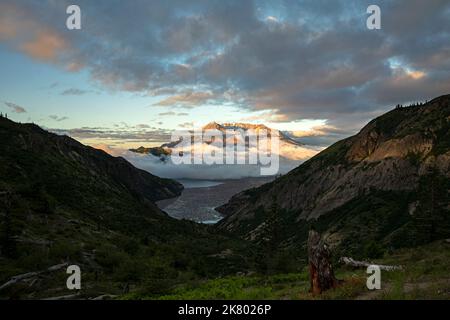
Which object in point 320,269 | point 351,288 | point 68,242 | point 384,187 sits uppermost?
point 320,269

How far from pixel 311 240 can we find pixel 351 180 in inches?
6782

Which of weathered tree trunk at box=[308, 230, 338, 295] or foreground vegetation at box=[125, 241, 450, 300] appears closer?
foreground vegetation at box=[125, 241, 450, 300]

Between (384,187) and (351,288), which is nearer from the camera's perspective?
(351,288)

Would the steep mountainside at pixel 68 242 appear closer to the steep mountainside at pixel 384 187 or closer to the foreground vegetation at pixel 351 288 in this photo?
the foreground vegetation at pixel 351 288

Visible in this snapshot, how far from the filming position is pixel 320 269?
17.6 meters

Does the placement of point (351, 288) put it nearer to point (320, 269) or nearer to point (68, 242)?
point (320, 269)

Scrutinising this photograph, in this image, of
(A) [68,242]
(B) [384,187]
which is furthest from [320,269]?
(B) [384,187]

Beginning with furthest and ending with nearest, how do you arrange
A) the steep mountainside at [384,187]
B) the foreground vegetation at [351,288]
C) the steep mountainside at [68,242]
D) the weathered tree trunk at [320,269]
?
the steep mountainside at [384,187]
the steep mountainside at [68,242]
the weathered tree trunk at [320,269]
the foreground vegetation at [351,288]

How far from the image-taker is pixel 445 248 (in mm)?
33375

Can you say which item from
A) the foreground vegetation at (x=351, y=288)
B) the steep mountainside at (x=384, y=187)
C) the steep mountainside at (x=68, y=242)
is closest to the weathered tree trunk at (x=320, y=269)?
the foreground vegetation at (x=351, y=288)

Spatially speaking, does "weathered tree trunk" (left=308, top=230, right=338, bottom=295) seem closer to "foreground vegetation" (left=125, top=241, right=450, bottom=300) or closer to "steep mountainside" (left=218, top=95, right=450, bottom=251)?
"foreground vegetation" (left=125, top=241, right=450, bottom=300)

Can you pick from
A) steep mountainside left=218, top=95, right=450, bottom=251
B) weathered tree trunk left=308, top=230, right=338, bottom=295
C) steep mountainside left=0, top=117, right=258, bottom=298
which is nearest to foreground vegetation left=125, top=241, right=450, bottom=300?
weathered tree trunk left=308, top=230, right=338, bottom=295

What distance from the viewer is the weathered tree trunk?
17.6 metres

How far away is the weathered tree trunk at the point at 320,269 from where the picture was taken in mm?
17562
